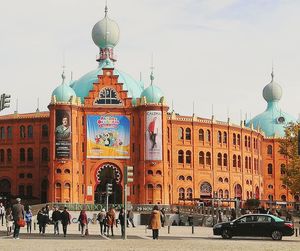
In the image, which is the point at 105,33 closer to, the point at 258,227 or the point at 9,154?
the point at 9,154

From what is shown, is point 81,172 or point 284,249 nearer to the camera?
point 284,249

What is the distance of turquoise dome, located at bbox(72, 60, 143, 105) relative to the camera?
367ft

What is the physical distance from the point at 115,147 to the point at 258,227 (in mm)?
58672

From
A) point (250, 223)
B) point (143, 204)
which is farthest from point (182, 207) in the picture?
point (250, 223)

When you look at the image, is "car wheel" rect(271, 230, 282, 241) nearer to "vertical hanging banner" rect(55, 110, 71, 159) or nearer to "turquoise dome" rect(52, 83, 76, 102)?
"vertical hanging banner" rect(55, 110, 71, 159)

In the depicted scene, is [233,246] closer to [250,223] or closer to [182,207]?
[250,223]

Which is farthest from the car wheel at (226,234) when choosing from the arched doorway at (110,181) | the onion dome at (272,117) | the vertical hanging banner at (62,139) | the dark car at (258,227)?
the onion dome at (272,117)

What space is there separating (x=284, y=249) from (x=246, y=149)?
3435 inches

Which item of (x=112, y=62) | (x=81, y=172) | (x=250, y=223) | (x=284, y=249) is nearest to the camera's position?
(x=284, y=249)

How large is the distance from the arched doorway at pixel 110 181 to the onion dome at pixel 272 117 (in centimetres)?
3356

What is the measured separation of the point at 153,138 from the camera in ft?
338

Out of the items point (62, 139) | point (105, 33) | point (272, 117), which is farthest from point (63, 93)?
point (272, 117)

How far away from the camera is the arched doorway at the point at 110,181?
345 feet

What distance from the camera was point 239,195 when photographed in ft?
392
